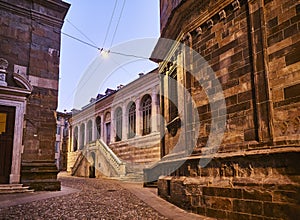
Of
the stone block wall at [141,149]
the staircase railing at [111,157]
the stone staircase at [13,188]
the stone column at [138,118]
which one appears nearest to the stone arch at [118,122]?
the stone block wall at [141,149]

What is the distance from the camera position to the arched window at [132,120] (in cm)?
2061

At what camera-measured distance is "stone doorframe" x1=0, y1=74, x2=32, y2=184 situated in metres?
8.30

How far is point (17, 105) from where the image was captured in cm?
866

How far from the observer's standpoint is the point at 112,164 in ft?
56.1

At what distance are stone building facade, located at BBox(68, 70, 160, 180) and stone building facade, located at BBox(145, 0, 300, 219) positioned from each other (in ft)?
33.1

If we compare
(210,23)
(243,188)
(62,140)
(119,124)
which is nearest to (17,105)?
(210,23)

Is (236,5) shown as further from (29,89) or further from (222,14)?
(29,89)

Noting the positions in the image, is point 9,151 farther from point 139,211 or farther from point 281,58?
point 281,58

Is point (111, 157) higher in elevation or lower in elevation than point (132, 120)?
lower

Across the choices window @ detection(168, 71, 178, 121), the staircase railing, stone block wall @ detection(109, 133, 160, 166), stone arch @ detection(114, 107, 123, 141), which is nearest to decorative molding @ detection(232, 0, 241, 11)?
window @ detection(168, 71, 178, 121)

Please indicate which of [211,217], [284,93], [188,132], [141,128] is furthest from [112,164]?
[284,93]

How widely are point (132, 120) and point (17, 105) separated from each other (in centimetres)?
1266

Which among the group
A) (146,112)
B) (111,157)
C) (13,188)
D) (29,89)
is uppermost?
(146,112)

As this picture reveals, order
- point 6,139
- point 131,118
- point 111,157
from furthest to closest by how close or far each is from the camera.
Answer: point 131,118 → point 111,157 → point 6,139
